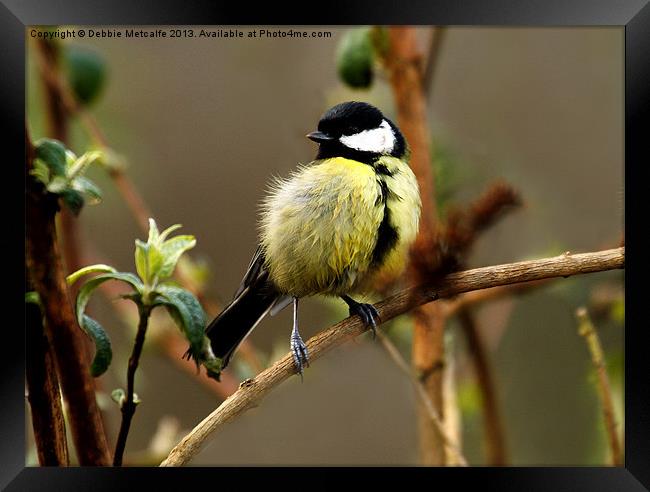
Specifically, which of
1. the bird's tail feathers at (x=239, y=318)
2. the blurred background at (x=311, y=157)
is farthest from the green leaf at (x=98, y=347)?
the bird's tail feathers at (x=239, y=318)

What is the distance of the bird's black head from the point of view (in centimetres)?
147

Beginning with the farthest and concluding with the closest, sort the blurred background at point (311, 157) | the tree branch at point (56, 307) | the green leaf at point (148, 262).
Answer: the blurred background at point (311, 157), the green leaf at point (148, 262), the tree branch at point (56, 307)

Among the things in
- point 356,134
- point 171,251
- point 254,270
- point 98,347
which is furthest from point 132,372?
point 356,134

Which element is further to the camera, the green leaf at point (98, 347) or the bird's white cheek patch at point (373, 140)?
the bird's white cheek patch at point (373, 140)

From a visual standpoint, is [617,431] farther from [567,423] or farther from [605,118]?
[605,118]

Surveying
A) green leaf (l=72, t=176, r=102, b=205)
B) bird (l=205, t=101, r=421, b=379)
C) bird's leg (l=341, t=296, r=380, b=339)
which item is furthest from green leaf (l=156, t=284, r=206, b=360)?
bird's leg (l=341, t=296, r=380, b=339)

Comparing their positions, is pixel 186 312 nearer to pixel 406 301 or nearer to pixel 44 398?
pixel 44 398

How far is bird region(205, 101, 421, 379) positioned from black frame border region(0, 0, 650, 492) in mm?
323

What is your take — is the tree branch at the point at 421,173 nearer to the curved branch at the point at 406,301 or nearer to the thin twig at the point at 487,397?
the thin twig at the point at 487,397

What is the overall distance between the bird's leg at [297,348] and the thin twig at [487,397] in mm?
321

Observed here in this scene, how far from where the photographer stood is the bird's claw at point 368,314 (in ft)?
4.38

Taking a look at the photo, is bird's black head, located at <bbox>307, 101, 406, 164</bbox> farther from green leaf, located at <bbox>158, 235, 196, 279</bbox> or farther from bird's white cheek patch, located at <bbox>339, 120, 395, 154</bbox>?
green leaf, located at <bbox>158, 235, 196, 279</bbox>

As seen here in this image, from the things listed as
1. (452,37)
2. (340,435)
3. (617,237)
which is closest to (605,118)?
(617,237)
